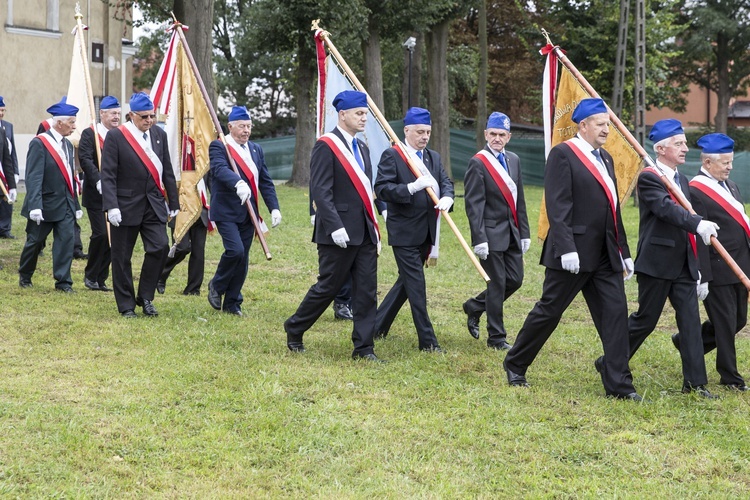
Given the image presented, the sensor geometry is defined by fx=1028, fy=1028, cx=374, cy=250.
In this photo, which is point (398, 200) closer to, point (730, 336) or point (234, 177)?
point (234, 177)

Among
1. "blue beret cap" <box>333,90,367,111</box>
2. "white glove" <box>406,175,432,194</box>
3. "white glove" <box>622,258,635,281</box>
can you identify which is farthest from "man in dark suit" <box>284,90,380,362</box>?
"white glove" <box>622,258,635,281</box>

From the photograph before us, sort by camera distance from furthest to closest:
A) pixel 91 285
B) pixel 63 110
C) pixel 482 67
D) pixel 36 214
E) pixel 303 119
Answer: pixel 482 67 < pixel 303 119 < pixel 91 285 < pixel 63 110 < pixel 36 214

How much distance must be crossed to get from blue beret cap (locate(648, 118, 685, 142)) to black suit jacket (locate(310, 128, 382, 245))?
7.34 ft

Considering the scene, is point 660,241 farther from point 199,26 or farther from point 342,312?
point 199,26

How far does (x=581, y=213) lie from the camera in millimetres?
6891

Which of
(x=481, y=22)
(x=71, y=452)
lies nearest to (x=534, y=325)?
(x=71, y=452)

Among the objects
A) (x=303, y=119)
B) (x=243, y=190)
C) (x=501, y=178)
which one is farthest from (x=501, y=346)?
(x=303, y=119)

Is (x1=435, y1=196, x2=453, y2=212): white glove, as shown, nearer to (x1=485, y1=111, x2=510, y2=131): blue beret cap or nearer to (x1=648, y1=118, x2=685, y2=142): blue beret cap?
(x1=485, y1=111, x2=510, y2=131): blue beret cap

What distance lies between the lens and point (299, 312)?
808 cm

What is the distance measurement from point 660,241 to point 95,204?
258 inches

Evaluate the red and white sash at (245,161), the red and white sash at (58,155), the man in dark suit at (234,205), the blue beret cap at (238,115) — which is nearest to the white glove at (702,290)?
the man in dark suit at (234,205)

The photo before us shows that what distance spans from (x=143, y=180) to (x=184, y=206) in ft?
3.57

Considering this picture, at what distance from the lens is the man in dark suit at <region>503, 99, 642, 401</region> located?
6.85m

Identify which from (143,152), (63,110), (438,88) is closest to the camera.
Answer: (143,152)
